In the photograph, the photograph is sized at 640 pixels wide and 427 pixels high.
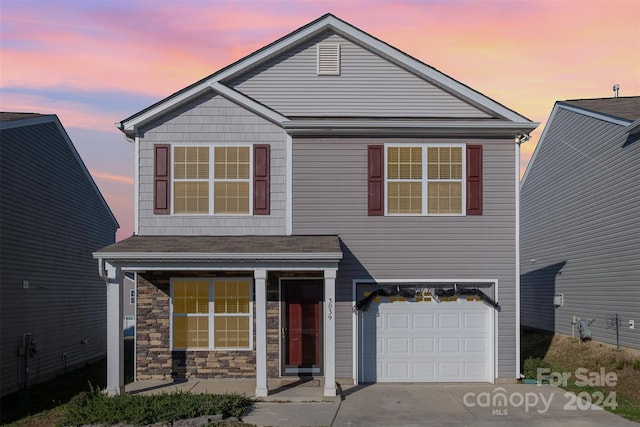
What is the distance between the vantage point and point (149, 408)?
1202 cm

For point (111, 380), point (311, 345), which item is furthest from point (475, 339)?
point (111, 380)

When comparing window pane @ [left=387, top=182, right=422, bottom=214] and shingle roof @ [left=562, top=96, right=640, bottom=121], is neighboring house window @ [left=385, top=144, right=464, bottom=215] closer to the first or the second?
window pane @ [left=387, top=182, right=422, bottom=214]

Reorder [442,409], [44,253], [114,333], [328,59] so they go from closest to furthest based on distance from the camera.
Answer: [442,409], [114,333], [328,59], [44,253]

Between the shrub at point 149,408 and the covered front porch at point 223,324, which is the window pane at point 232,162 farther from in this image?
the shrub at point 149,408

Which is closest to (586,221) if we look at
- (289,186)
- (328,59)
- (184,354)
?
(328,59)

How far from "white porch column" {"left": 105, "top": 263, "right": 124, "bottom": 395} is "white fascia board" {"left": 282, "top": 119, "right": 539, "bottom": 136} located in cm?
488

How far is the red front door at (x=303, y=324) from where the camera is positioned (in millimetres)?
15727

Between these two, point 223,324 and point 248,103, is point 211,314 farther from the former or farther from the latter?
point 248,103

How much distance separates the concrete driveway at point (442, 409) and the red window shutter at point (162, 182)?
5047mm

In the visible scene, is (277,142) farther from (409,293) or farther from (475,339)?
(475,339)

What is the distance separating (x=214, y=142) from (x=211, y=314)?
153 inches

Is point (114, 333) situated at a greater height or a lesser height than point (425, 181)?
lesser

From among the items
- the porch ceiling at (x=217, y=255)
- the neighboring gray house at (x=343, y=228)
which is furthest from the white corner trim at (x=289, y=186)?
the porch ceiling at (x=217, y=255)

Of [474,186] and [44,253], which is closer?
[474,186]
